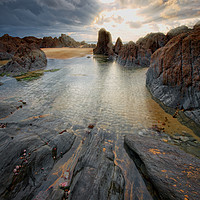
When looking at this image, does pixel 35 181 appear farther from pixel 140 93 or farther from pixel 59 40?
pixel 59 40

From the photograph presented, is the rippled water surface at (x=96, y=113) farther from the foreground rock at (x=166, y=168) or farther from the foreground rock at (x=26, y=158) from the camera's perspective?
the foreground rock at (x=166, y=168)

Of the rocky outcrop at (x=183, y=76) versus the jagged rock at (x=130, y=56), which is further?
the jagged rock at (x=130, y=56)

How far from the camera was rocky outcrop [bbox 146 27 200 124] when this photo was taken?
903 centimetres

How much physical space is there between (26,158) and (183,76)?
13.1 meters

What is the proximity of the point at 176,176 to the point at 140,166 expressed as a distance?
1.51 metres

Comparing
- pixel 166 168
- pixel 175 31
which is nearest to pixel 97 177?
pixel 166 168

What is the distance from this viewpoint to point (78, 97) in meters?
13.8

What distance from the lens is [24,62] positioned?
27.0 meters

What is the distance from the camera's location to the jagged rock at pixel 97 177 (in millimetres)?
4055

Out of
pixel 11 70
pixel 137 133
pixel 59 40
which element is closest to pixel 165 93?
pixel 137 133

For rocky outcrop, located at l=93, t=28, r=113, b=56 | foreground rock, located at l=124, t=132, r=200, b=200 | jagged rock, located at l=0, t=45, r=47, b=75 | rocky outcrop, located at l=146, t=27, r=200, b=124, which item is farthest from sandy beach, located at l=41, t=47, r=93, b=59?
foreground rock, located at l=124, t=132, r=200, b=200

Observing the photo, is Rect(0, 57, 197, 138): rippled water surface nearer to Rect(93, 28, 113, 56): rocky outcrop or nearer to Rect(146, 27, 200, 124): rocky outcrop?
Rect(146, 27, 200, 124): rocky outcrop

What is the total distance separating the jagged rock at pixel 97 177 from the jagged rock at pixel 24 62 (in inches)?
1071

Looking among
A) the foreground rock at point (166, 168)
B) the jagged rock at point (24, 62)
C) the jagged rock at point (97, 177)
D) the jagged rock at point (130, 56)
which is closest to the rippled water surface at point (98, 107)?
the foreground rock at point (166, 168)
